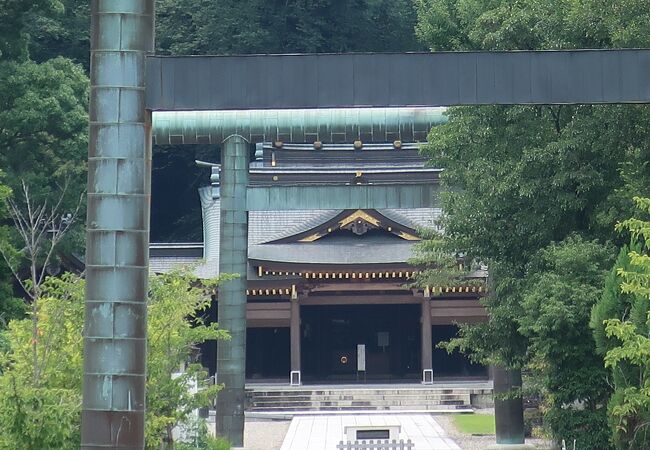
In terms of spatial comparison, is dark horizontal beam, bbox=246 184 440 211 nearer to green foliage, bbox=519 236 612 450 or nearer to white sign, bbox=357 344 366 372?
green foliage, bbox=519 236 612 450

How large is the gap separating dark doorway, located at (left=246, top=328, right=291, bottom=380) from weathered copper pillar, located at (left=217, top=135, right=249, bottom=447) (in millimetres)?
18395

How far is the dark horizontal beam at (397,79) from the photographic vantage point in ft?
43.1

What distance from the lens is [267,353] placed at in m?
43.9

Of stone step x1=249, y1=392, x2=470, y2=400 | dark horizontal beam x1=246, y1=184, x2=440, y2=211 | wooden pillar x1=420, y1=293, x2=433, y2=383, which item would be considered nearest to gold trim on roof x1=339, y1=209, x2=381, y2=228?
wooden pillar x1=420, y1=293, x2=433, y2=383

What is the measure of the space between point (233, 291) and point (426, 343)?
17110mm

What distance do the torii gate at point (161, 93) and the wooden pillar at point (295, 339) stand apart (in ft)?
92.5

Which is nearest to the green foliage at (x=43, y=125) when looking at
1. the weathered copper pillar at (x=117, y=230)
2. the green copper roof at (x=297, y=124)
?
the green copper roof at (x=297, y=124)

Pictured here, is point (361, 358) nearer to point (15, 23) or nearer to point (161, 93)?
point (15, 23)

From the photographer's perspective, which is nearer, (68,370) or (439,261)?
(68,370)

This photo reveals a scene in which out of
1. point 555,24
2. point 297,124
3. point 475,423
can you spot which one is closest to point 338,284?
point 475,423

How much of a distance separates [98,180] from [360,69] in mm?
2926

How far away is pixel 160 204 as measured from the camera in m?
59.4

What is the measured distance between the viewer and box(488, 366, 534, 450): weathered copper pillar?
2562cm

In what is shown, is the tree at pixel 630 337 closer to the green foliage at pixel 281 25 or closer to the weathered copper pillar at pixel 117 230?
the weathered copper pillar at pixel 117 230
